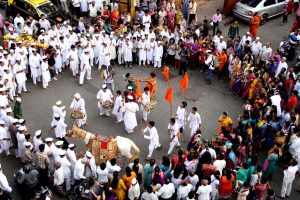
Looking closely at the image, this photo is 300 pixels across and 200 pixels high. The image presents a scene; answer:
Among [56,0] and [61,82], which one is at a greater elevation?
[56,0]

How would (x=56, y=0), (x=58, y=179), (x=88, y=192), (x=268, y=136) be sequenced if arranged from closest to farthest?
(x=88, y=192), (x=58, y=179), (x=268, y=136), (x=56, y=0)

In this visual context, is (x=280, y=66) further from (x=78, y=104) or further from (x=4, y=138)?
(x=4, y=138)

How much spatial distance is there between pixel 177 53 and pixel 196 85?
151cm

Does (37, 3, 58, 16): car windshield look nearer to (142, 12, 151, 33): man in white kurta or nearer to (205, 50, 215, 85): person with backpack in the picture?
(142, 12, 151, 33): man in white kurta

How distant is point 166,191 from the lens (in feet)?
36.9

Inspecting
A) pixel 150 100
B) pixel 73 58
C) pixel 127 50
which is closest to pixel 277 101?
pixel 150 100

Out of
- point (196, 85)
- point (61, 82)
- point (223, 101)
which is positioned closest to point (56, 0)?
point (61, 82)

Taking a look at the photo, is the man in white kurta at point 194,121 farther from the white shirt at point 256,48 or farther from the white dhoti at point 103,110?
the white shirt at point 256,48

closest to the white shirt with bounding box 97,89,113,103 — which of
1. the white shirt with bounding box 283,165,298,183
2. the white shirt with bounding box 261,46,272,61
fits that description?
the white shirt with bounding box 283,165,298,183

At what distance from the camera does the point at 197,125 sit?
14.2m

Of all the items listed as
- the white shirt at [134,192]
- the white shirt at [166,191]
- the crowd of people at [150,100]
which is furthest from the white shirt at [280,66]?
the white shirt at [134,192]

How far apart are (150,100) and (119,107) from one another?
1.11m

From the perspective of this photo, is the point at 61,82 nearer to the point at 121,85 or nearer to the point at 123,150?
the point at 121,85

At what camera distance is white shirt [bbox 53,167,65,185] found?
11789mm
